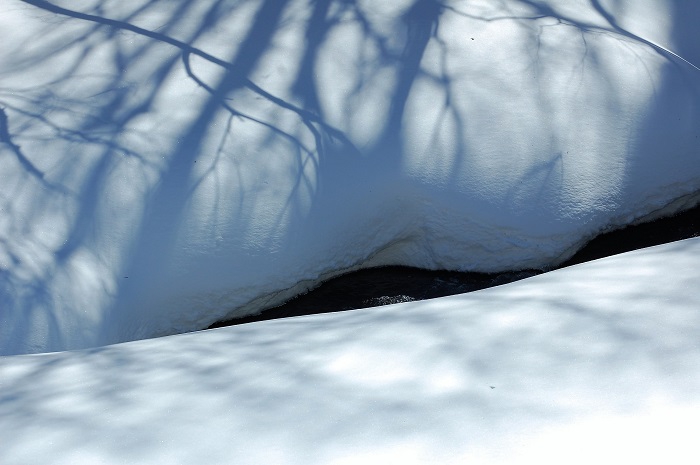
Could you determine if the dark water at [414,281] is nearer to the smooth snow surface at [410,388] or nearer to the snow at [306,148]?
the snow at [306,148]

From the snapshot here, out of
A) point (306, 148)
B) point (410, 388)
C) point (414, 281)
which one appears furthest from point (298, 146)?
point (410, 388)

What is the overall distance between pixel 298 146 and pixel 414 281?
2.03 ft

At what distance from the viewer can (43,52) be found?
2.63 meters

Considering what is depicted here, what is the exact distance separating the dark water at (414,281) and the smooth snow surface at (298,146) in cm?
4

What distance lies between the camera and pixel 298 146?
94.7 inches

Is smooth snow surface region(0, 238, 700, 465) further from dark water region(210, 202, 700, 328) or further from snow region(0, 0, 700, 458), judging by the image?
dark water region(210, 202, 700, 328)

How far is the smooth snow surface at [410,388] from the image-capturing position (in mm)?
948

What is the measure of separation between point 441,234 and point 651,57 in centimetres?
104

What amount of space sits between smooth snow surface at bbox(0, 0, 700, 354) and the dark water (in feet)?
0.13

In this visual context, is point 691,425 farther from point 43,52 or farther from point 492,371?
point 43,52

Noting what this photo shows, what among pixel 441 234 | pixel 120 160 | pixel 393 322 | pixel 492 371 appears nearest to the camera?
pixel 492 371

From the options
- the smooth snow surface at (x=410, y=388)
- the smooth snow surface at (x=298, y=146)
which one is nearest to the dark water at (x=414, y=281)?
the smooth snow surface at (x=298, y=146)

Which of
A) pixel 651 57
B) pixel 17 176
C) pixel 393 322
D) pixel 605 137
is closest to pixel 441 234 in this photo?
pixel 605 137

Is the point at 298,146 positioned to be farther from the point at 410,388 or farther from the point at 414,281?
the point at 410,388
